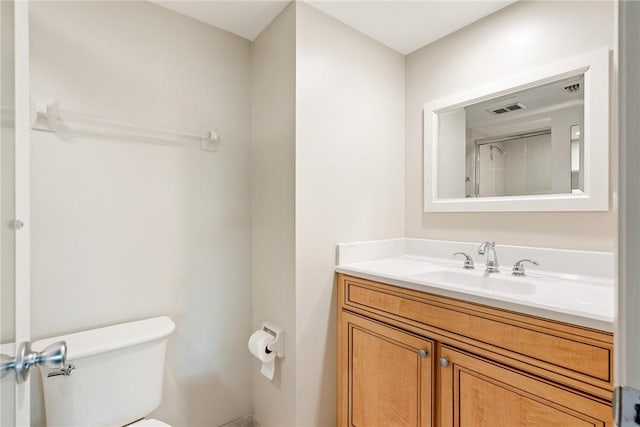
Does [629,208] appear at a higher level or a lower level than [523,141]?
lower

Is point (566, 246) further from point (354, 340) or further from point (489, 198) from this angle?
point (354, 340)

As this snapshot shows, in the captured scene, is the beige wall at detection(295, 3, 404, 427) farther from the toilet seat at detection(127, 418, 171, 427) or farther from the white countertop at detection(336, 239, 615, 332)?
the toilet seat at detection(127, 418, 171, 427)

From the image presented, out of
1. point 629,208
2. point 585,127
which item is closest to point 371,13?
point 585,127

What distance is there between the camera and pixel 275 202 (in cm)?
155

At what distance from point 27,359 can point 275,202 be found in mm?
1054

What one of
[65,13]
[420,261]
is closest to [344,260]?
[420,261]

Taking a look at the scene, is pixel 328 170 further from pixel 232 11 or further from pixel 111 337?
pixel 111 337

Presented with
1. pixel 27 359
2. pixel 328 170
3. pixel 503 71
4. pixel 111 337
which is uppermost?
pixel 503 71

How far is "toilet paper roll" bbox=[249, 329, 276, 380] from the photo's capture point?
1.46 m

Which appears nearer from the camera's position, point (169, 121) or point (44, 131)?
point (44, 131)

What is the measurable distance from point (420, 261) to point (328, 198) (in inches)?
26.5

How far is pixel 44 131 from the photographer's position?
1.20 m

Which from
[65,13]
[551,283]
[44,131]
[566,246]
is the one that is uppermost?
[65,13]

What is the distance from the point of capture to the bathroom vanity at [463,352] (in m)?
0.83
